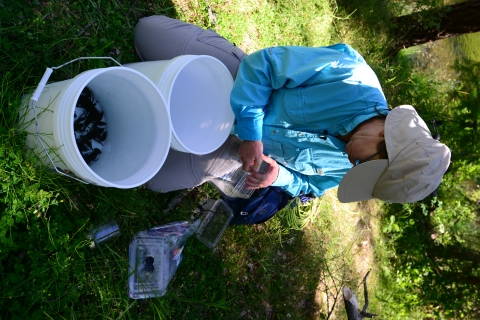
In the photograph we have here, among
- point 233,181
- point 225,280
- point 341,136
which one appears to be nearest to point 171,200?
point 233,181

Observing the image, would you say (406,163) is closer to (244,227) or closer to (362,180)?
(362,180)

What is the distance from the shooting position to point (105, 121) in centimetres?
201

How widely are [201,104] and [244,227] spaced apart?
1293 millimetres

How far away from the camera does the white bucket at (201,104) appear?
6.82 feet

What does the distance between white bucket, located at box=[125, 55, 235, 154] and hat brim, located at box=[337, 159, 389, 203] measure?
2.22 ft

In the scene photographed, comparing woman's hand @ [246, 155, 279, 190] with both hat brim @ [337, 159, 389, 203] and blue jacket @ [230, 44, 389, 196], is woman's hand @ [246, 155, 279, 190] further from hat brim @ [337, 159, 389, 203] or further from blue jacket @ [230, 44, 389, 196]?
hat brim @ [337, 159, 389, 203]

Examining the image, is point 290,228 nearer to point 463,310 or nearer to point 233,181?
point 233,181

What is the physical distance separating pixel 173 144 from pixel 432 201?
4.41 meters

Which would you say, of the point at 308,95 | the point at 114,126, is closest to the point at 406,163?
the point at 308,95

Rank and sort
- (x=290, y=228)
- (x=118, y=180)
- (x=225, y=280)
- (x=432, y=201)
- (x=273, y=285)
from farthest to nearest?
(x=432, y=201) → (x=290, y=228) → (x=273, y=285) → (x=225, y=280) → (x=118, y=180)

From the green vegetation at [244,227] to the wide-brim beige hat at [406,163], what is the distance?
139 centimetres

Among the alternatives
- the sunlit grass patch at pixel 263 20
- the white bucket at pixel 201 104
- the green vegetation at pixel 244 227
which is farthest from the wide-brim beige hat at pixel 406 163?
the sunlit grass patch at pixel 263 20

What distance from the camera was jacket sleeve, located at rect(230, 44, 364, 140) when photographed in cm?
183

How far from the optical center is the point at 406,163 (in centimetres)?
165
